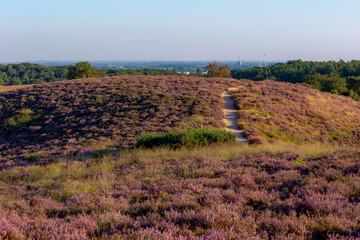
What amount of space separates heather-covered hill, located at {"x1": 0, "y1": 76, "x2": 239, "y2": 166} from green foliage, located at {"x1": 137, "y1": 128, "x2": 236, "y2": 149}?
58.3 inches

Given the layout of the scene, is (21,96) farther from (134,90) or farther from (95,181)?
(95,181)

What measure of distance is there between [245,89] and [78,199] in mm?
26583

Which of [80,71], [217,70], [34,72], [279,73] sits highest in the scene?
[34,72]

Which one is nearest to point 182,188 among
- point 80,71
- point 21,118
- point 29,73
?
point 21,118

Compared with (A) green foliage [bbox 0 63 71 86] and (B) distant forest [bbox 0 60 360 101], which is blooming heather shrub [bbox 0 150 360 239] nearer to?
(B) distant forest [bbox 0 60 360 101]

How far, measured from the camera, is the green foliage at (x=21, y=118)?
2475cm

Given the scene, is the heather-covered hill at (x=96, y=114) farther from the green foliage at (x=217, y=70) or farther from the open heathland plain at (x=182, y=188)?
the green foliage at (x=217, y=70)

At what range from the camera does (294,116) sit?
914 inches

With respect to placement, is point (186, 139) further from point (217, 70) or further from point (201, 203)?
point (217, 70)

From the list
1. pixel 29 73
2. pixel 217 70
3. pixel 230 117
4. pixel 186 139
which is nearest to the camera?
pixel 186 139

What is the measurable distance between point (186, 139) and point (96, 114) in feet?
46.8

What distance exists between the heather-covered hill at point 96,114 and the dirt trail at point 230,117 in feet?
2.49

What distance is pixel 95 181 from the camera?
7.38 meters

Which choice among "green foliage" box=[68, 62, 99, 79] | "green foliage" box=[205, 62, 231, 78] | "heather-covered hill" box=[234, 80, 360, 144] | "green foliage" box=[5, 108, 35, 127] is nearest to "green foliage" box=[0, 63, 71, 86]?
"green foliage" box=[68, 62, 99, 79]
